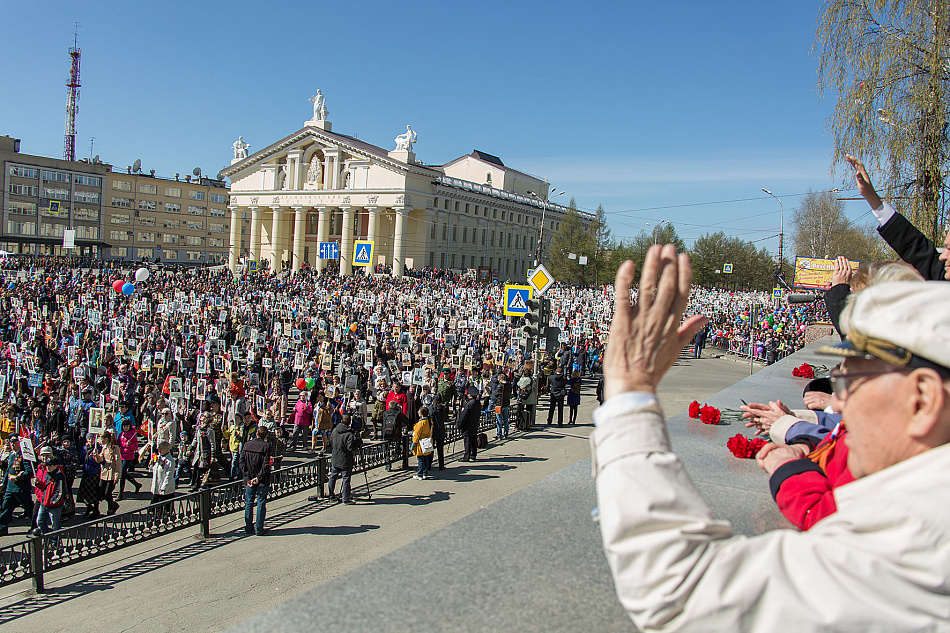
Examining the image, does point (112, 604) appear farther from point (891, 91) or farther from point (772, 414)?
point (891, 91)

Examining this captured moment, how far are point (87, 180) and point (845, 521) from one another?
90521mm

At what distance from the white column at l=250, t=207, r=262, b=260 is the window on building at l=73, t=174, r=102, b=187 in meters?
21.0

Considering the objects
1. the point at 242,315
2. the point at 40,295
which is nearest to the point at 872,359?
the point at 242,315

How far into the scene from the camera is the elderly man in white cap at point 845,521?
848 millimetres

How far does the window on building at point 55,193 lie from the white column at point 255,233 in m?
22.3

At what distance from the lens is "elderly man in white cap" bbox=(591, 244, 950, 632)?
2.78ft

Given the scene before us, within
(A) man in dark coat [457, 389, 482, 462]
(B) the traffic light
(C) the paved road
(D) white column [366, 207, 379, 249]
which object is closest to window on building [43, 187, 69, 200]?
(D) white column [366, 207, 379, 249]

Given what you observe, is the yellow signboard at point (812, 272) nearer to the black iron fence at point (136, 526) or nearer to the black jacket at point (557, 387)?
the black jacket at point (557, 387)

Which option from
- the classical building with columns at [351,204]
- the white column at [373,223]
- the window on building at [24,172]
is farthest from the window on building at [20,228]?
the white column at [373,223]

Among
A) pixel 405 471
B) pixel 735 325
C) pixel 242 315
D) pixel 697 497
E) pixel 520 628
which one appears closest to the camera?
pixel 697 497

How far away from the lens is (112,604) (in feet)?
23.9

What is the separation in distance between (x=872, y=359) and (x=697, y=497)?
34 centimetres

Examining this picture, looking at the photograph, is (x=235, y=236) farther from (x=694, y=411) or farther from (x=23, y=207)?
(x=694, y=411)

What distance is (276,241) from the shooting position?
7119cm
